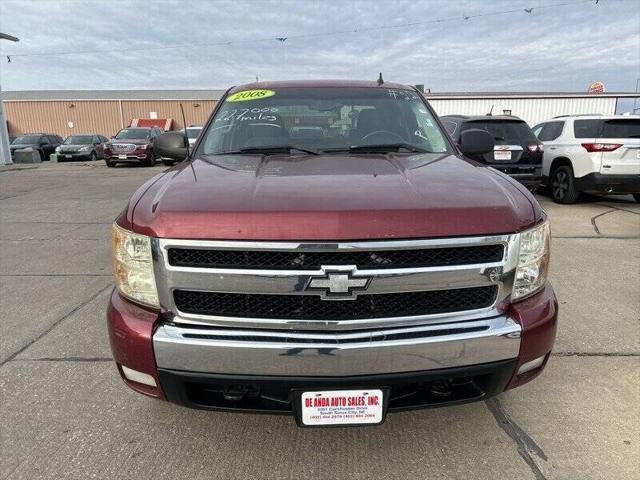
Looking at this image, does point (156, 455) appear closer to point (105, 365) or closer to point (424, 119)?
point (105, 365)

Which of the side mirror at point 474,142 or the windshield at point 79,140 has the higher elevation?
the side mirror at point 474,142

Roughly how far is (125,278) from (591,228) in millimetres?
7339

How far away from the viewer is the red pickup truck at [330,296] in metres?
1.83

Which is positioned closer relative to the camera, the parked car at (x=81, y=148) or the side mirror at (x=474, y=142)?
the side mirror at (x=474, y=142)

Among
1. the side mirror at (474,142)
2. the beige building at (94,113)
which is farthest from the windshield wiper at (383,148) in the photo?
the beige building at (94,113)

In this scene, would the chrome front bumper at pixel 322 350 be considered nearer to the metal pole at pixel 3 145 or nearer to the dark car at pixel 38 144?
the metal pole at pixel 3 145

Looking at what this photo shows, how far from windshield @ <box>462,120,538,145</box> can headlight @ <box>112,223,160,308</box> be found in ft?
27.2

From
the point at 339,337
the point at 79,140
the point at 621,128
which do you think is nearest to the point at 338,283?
the point at 339,337

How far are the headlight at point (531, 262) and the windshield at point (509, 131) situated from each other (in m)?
7.58

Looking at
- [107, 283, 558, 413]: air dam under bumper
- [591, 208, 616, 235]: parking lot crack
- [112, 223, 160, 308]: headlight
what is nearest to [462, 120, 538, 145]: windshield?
[591, 208, 616, 235]: parking lot crack

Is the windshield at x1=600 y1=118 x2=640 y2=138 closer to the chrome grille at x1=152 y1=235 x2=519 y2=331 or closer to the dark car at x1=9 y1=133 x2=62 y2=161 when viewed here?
the chrome grille at x1=152 y1=235 x2=519 y2=331

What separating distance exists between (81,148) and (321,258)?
2445 cm

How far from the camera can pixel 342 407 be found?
1922mm

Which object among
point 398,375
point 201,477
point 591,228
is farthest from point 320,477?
point 591,228
